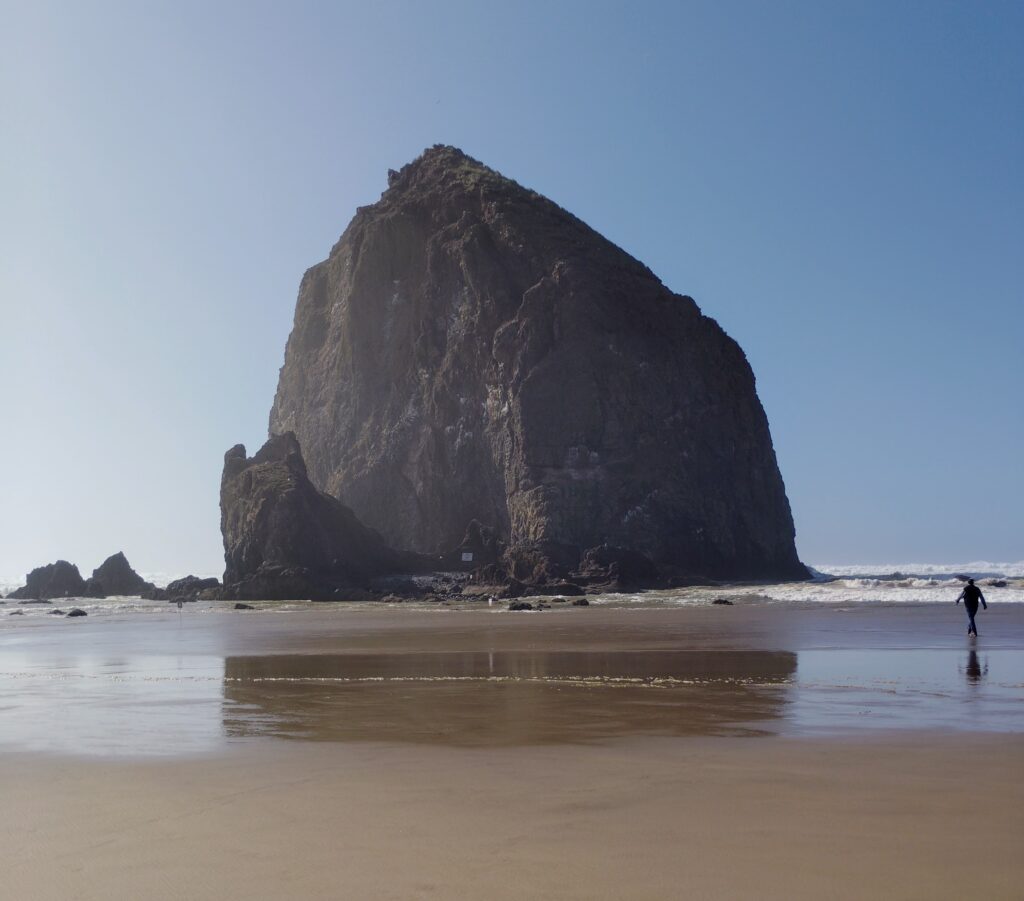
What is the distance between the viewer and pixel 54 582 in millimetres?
89250

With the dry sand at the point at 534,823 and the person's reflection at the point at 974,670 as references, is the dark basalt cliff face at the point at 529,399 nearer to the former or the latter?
the person's reflection at the point at 974,670

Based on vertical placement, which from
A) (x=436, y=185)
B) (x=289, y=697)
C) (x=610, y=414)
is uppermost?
(x=436, y=185)

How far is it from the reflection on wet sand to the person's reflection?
2.43 metres

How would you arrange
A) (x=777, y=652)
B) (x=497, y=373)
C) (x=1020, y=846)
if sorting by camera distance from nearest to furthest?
(x=1020, y=846) → (x=777, y=652) → (x=497, y=373)

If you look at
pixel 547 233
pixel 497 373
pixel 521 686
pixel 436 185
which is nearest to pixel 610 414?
pixel 497 373

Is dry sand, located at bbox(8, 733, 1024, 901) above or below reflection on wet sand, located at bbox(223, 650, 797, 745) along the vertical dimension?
above

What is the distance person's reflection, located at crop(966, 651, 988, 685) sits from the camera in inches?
516

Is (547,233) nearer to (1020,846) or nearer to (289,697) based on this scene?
(289,697)

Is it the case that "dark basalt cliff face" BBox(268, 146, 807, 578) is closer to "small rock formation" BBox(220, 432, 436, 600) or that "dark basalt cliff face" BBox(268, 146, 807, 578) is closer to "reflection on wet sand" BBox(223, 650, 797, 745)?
"small rock formation" BBox(220, 432, 436, 600)

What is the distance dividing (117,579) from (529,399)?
143 feet

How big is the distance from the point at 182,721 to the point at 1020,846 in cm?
848

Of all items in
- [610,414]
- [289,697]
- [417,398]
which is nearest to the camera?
[289,697]

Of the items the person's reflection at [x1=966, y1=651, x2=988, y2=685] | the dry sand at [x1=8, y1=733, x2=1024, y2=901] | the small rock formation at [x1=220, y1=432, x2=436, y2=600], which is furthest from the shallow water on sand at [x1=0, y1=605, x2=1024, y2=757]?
the small rock formation at [x1=220, y1=432, x2=436, y2=600]

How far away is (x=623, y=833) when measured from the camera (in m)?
5.51
